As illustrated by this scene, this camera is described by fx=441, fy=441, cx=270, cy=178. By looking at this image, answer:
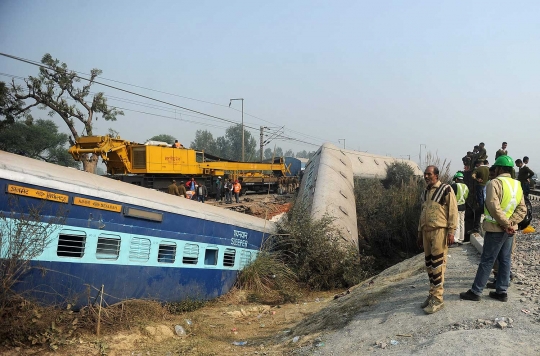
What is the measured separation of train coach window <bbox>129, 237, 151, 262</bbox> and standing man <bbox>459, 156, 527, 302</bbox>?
16.4 ft

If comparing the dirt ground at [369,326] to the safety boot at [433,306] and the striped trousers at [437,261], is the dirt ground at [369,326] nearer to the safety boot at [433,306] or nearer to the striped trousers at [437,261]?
the safety boot at [433,306]

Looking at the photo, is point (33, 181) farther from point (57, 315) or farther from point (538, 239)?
point (538, 239)

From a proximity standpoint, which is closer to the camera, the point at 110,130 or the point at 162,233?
the point at 162,233

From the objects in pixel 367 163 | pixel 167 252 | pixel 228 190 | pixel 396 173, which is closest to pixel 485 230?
pixel 167 252

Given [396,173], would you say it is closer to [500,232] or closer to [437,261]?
[500,232]

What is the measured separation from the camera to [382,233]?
49.4ft

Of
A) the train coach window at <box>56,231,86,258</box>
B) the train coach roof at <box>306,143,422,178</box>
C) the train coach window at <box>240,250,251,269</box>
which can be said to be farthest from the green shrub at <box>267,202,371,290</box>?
the train coach roof at <box>306,143,422,178</box>

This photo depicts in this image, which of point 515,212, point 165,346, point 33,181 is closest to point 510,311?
point 515,212

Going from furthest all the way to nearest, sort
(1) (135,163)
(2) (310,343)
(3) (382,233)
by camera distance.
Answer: (1) (135,163), (3) (382,233), (2) (310,343)

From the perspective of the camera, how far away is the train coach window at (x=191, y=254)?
8172 mm

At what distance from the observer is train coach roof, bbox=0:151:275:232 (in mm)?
6105

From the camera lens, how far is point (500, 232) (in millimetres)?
5496

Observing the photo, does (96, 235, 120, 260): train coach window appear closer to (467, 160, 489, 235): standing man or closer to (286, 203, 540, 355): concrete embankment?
(286, 203, 540, 355): concrete embankment

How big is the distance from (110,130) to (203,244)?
1173 inches
